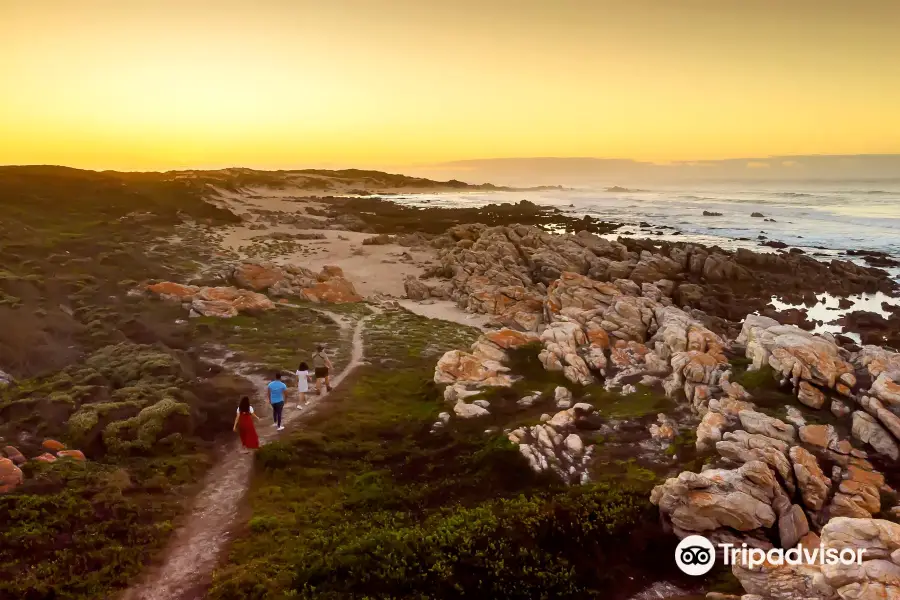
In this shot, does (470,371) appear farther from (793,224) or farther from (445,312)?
(793,224)

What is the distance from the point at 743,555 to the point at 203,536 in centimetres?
1140

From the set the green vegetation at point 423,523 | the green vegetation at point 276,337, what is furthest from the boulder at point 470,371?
the green vegetation at point 276,337

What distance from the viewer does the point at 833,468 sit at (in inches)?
475

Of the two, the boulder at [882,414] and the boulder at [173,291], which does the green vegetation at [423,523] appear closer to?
the boulder at [882,414]

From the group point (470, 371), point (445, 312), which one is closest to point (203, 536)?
point (470, 371)

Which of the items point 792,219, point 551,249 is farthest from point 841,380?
point 792,219

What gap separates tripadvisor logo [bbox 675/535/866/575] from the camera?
354 inches

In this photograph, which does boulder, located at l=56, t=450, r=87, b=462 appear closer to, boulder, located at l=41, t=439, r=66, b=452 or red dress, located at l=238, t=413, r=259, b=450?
boulder, located at l=41, t=439, r=66, b=452

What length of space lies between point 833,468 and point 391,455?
11341mm

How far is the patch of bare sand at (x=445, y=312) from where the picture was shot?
113 feet

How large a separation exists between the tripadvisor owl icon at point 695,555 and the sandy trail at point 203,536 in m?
9.46

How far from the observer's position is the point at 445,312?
37.2 m

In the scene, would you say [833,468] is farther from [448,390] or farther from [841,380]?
[448,390]

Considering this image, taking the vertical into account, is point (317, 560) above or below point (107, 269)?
below
